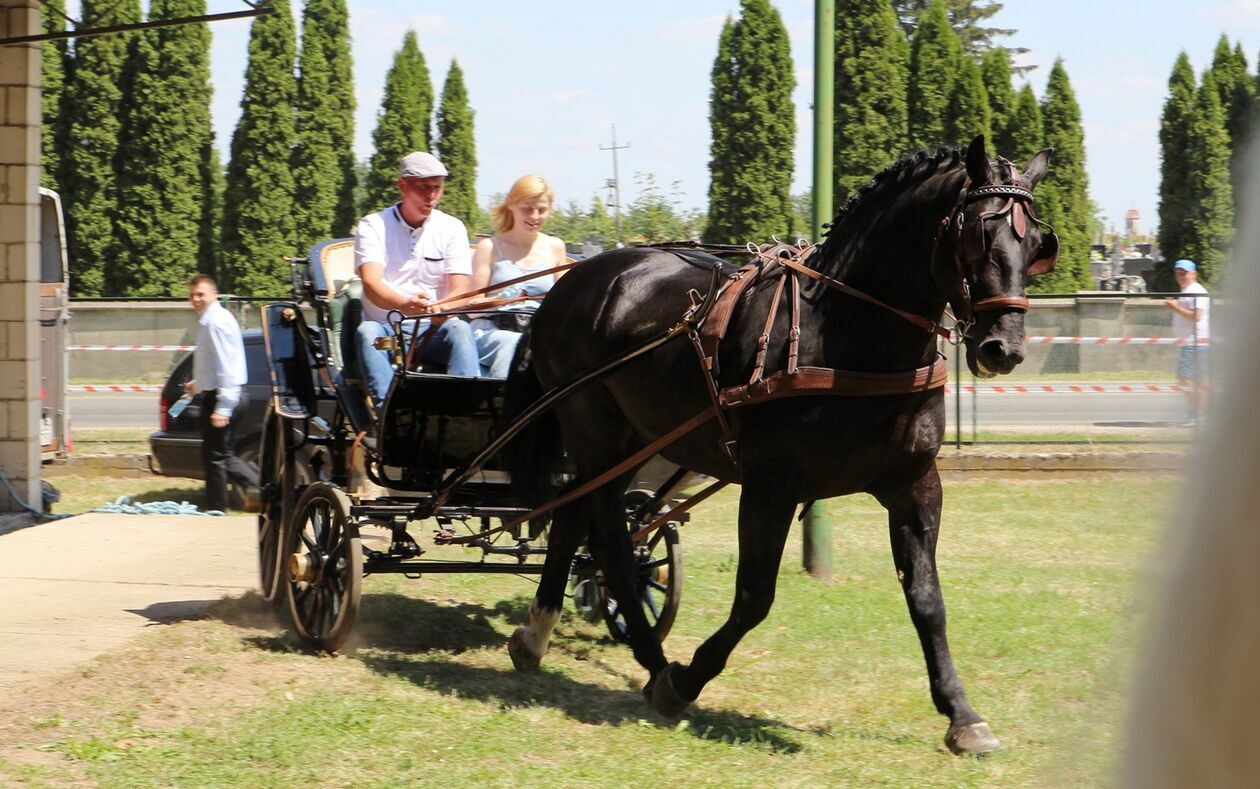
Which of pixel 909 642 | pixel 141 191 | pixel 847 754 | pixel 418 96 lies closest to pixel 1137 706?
pixel 847 754

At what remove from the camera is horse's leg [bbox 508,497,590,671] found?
6031 mm

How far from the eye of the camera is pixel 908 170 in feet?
15.6

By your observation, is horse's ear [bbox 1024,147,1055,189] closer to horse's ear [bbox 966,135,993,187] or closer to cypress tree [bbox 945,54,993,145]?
horse's ear [bbox 966,135,993,187]

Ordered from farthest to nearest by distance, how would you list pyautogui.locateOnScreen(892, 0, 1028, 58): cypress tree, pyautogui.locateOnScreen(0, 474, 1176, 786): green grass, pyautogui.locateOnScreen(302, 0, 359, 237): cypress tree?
1. pyautogui.locateOnScreen(892, 0, 1028, 58): cypress tree
2. pyautogui.locateOnScreen(302, 0, 359, 237): cypress tree
3. pyautogui.locateOnScreen(0, 474, 1176, 786): green grass

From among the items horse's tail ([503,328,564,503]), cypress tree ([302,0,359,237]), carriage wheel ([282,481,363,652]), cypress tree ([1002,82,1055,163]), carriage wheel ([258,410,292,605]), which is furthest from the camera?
cypress tree ([302,0,359,237])

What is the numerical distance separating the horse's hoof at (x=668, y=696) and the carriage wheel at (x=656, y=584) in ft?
3.59

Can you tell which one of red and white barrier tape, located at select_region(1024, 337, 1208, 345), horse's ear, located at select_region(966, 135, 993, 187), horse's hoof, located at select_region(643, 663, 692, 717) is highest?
horse's ear, located at select_region(966, 135, 993, 187)

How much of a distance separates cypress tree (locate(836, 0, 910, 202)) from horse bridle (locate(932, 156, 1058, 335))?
78.8 ft

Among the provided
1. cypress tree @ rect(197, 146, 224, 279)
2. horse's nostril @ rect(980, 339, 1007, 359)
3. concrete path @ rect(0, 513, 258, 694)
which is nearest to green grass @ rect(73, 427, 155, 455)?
concrete path @ rect(0, 513, 258, 694)

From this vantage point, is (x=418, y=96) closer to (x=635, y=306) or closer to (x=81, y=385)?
(x=81, y=385)

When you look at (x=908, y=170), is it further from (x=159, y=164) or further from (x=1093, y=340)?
(x=159, y=164)

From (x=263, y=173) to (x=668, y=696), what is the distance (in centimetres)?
2658

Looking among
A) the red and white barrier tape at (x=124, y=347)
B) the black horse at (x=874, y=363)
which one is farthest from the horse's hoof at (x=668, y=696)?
the red and white barrier tape at (x=124, y=347)

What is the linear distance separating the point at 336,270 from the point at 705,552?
322 centimetres
